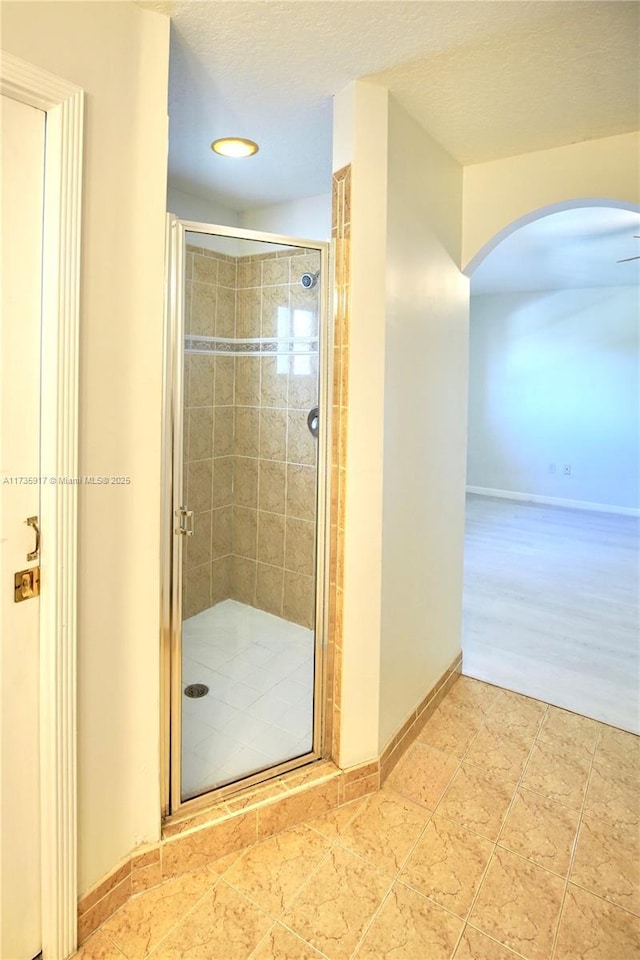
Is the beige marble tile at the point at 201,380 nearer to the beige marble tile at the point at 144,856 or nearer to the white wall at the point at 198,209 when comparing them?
the white wall at the point at 198,209

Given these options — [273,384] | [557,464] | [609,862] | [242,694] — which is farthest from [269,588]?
[557,464]

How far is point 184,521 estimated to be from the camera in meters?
1.69

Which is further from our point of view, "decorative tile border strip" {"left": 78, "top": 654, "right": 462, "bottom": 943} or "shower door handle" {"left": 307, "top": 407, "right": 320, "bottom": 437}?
"shower door handle" {"left": 307, "top": 407, "right": 320, "bottom": 437}

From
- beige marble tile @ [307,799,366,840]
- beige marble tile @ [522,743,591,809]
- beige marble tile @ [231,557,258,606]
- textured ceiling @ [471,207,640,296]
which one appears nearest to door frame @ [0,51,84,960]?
beige marble tile @ [307,799,366,840]

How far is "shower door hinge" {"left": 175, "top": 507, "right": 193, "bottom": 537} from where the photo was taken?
1.65 m

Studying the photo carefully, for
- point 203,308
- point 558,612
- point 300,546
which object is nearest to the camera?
point 203,308

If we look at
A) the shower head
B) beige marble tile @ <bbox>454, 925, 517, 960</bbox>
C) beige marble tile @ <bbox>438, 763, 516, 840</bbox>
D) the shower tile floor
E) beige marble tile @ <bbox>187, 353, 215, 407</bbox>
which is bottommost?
beige marble tile @ <bbox>454, 925, 517, 960</bbox>

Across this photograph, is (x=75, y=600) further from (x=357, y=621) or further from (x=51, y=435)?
(x=357, y=621)

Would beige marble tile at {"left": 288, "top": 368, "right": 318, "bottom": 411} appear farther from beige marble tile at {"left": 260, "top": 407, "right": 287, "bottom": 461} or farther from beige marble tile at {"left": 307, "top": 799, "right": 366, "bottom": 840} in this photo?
beige marble tile at {"left": 307, "top": 799, "right": 366, "bottom": 840}

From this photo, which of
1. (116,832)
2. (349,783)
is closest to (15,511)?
(116,832)

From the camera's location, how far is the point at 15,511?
122cm

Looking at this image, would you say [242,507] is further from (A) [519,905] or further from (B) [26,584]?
(A) [519,905]

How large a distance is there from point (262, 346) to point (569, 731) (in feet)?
6.66

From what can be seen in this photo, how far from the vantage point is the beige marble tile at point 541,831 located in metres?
1.69
